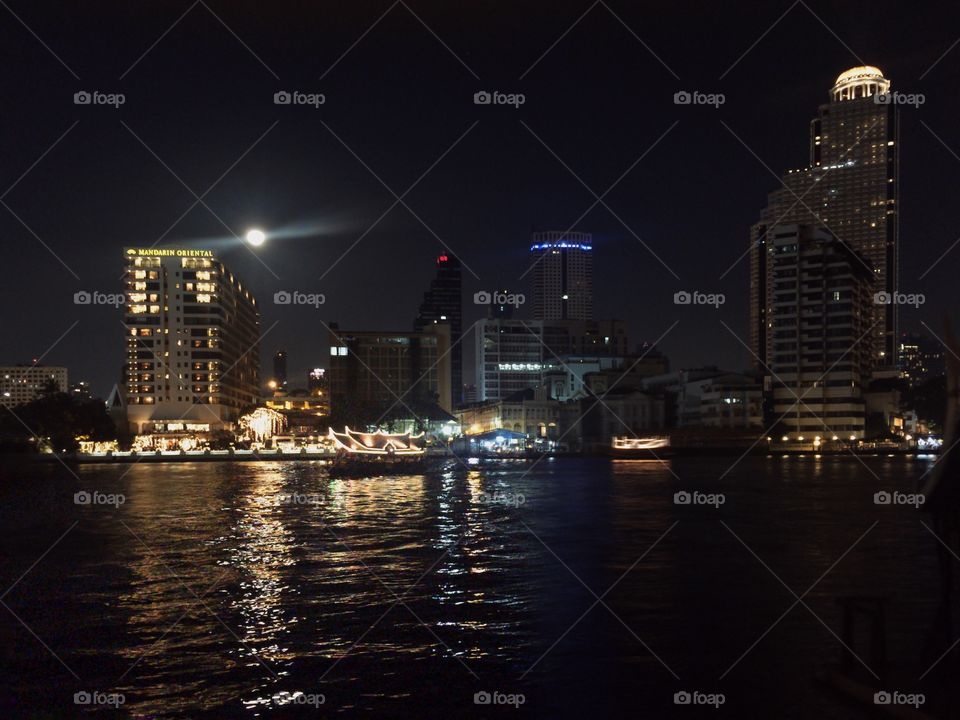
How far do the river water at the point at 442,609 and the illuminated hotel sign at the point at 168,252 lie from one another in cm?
11611

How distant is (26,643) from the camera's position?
46.7 feet

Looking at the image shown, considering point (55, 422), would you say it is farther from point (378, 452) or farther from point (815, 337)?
point (815, 337)

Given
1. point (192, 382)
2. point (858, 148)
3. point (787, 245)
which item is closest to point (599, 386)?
point (787, 245)

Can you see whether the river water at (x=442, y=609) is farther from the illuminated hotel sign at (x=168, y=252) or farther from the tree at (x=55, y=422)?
the illuminated hotel sign at (x=168, y=252)

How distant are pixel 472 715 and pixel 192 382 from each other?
473 feet

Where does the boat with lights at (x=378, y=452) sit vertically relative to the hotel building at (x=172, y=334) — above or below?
below

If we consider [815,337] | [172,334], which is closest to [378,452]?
[815,337]

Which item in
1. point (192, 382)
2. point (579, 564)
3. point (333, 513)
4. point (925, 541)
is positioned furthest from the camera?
point (192, 382)

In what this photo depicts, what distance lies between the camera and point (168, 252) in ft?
478

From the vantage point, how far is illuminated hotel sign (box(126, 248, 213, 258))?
14488 centimetres

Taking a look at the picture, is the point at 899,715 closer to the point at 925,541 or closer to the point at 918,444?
the point at 925,541

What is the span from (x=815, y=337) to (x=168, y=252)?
342 ft

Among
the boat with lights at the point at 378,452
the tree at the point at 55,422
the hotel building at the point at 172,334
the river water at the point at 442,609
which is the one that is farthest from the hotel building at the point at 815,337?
the hotel building at the point at 172,334

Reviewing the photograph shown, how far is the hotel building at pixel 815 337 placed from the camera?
11694 centimetres
